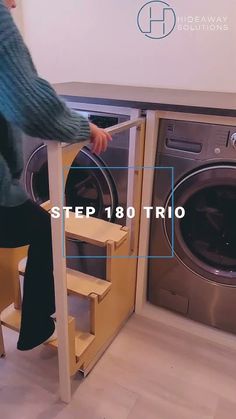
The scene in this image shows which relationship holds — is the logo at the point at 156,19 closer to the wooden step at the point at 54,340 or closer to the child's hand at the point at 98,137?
the child's hand at the point at 98,137

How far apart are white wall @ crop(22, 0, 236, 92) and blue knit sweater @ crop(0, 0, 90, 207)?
49.5 inches

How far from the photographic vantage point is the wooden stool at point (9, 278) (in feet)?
4.17

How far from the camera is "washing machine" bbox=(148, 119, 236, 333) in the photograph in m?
1.27

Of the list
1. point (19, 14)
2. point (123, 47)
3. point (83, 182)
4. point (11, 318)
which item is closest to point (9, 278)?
point (11, 318)

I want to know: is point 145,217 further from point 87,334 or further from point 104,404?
point 104,404

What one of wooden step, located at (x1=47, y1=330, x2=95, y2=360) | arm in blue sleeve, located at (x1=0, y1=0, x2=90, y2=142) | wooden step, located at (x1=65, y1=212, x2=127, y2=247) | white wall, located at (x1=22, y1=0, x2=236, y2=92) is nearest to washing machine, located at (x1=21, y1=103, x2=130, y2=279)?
wooden step, located at (x1=65, y1=212, x2=127, y2=247)

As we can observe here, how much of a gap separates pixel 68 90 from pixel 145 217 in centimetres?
64

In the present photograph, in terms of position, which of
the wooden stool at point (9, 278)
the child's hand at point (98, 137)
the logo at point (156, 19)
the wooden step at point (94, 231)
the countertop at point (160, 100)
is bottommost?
the wooden stool at point (9, 278)

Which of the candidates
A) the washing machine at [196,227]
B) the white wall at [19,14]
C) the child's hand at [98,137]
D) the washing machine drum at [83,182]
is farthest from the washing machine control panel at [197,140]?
the white wall at [19,14]

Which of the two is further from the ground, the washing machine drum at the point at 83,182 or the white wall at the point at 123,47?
the white wall at the point at 123,47

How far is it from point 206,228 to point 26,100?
0.92 m

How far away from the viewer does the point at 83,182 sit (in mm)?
1589

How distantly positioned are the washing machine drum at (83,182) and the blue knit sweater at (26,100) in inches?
23.1

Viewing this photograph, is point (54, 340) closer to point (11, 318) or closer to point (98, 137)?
point (11, 318)
